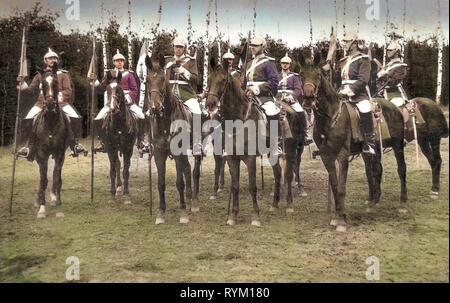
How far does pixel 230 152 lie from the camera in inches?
378

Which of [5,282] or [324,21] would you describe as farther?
[324,21]

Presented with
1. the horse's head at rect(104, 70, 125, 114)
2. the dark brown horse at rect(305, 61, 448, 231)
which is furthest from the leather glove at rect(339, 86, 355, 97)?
the horse's head at rect(104, 70, 125, 114)

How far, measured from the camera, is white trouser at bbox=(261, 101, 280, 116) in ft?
32.3

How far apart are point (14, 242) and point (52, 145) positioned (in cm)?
200

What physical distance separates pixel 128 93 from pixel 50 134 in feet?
5.63

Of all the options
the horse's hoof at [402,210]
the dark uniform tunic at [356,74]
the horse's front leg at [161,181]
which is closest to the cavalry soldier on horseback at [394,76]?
the dark uniform tunic at [356,74]

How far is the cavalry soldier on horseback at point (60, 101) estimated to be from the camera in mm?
10306

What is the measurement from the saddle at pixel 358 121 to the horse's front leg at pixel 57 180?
5608 mm

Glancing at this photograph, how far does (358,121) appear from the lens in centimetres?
942

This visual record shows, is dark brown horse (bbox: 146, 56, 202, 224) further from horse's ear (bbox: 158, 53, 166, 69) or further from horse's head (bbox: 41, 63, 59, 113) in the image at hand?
horse's head (bbox: 41, 63, 59, 113)
